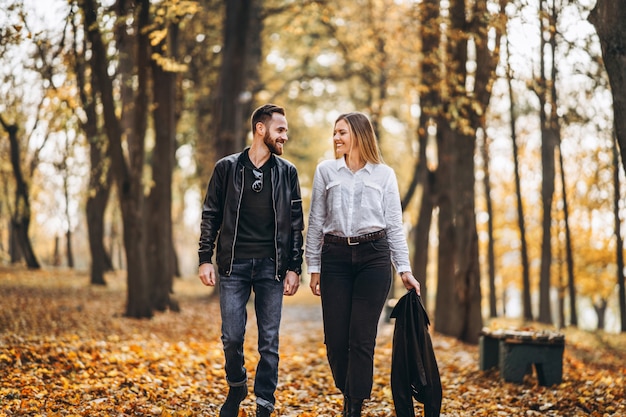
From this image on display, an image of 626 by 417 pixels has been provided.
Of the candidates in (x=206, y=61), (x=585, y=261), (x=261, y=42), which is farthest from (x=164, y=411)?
(x=585, y=261)

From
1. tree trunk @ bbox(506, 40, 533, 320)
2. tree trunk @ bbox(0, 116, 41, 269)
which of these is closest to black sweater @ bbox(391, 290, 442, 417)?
tree trunk @ bbox(506, 40, 533, 320)

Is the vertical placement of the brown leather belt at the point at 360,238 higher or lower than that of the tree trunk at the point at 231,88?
lower

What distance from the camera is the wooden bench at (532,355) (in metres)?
7.86

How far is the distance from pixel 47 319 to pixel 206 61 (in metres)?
12.5

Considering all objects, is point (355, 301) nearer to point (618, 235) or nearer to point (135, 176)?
point (135, 176)

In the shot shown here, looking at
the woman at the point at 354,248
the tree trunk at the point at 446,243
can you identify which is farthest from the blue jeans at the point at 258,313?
the tree trunk at the point at 446,243

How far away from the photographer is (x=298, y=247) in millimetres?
5320

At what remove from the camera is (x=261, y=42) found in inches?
971

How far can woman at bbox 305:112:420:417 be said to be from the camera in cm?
512

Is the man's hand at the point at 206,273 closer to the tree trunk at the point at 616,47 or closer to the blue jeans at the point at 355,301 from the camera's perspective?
the blue jeans at the point at 355,301

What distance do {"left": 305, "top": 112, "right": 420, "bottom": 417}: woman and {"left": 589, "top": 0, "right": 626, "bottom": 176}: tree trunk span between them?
8.55 ft

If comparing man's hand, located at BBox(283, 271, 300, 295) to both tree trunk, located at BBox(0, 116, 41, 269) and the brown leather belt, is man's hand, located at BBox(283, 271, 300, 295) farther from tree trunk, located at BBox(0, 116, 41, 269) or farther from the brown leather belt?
tree trunk, located at BBox(0, 116, 41, 269)

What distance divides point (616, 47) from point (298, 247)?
360 centimetres

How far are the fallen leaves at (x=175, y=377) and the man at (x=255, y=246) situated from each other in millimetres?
897
